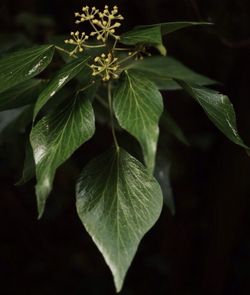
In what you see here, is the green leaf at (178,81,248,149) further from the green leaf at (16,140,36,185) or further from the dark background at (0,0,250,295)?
the dark background at (0,0,250,295)

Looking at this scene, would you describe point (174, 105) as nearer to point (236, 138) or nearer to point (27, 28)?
point (27, 28)

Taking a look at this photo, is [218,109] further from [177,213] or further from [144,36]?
[177,213]

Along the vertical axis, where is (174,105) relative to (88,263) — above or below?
above

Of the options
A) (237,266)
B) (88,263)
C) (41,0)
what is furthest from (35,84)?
(237,266)

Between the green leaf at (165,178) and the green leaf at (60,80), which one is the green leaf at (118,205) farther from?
the green leaf at (165,178)

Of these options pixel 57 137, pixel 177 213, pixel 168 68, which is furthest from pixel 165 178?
pixel 177 213

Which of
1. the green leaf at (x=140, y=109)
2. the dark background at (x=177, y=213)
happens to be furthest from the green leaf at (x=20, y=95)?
the dark background at (x=177, y=213)
